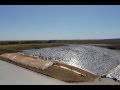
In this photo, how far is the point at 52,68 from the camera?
20.8 feet

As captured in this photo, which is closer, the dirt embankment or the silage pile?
the dirt embankment

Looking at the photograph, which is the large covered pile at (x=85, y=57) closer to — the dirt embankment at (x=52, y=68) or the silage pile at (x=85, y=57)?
the silage pile at (x=85, y=57)

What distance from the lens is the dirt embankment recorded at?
5.28 meters

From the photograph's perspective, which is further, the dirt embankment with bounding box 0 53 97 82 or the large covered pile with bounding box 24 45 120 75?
the large covered pile with bounding box 24 45 120 75

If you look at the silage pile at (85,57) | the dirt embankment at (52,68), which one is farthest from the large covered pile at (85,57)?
the dirt embankment at (52,68)

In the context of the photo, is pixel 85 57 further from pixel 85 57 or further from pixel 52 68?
pixel 52 68

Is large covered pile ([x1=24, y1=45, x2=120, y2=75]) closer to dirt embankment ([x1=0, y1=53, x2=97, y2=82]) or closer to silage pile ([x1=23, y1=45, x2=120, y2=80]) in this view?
silage pile ([x1=23, y1=45, x2=120, y2=80])

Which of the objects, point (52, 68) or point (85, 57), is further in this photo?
point (85, 57)

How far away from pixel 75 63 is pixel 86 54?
2.48 m

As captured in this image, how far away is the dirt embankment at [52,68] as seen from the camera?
17.3ft

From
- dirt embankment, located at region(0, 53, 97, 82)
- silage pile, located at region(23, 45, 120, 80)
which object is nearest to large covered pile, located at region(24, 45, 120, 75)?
silage pile, located at region(23, 45, 120, 80)

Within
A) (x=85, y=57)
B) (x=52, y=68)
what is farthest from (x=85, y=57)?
(x=52, y=68)
